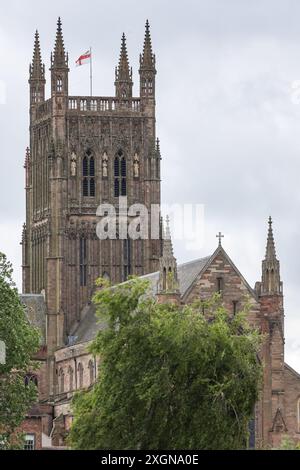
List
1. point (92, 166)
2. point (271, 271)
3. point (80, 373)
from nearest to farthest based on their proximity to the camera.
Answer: point (271, 271) < point (80, 373) < point (92, 166)

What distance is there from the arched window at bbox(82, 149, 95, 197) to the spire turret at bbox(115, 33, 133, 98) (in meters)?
6.22

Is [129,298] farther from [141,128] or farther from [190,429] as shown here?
[141,128]

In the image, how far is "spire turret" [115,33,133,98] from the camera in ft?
607

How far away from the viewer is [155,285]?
517 ft

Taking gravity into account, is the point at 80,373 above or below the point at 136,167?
below

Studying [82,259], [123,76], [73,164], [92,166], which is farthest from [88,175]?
[123,76]

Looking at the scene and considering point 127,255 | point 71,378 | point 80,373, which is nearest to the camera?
point 80,373

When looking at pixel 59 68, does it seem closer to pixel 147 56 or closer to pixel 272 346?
pixel 147 56

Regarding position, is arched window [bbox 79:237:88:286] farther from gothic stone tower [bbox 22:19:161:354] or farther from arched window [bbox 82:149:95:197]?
arched window [bbox 82:149:95:197]

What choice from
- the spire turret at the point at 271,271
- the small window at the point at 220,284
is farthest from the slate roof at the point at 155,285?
the spire turret at the point at 271,271

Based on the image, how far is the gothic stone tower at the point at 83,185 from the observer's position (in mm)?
179125

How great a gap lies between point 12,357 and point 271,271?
1003 inches

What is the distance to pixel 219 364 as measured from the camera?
106 metres
